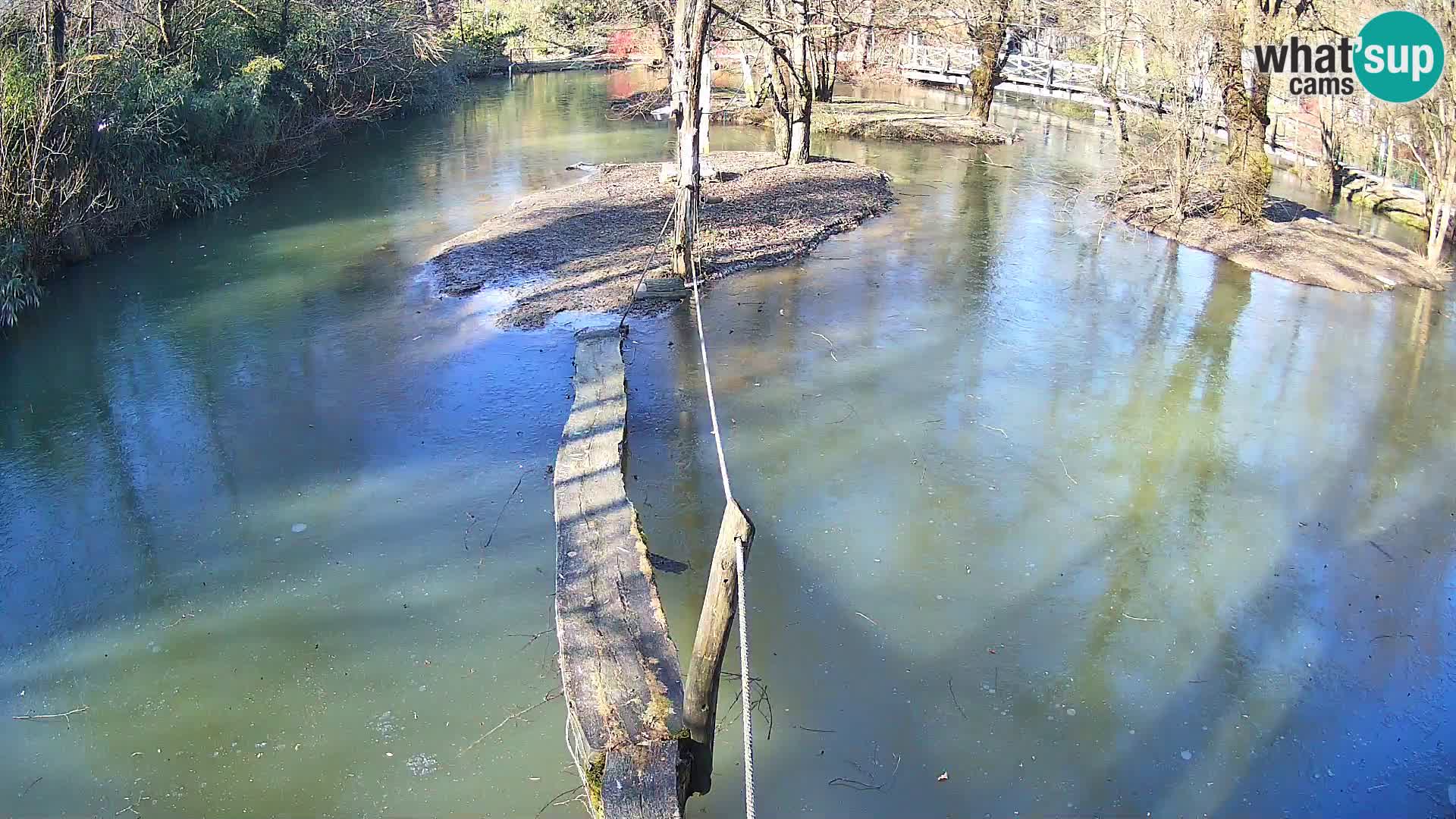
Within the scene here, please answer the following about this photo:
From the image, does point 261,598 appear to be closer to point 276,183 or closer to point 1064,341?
point 1064,341

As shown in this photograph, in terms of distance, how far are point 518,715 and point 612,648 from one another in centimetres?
66

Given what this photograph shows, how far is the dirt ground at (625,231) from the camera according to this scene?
10992 millimetres

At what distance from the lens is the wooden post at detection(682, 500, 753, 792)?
374 centimetres

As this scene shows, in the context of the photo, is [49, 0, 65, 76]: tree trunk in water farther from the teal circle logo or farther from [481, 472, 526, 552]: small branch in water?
the teal circle logo

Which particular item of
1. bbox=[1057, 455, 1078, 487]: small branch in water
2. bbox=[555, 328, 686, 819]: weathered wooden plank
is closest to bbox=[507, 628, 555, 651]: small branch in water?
bbox=[555, 328, 686, 819]: weathered wooden plank

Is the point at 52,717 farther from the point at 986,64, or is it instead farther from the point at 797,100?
the point at 986,64

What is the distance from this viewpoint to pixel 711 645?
12.8ft

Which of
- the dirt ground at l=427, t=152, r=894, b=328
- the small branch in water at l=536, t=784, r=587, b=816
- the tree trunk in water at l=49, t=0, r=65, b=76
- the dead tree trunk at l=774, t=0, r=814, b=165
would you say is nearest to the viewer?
the small branch in water at l=536, t=784, r=587, b=816

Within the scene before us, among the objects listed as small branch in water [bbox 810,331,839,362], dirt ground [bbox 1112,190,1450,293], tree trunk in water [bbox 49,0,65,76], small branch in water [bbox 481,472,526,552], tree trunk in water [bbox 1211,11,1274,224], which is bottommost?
small branch in water [bbox 481,472,526,552]

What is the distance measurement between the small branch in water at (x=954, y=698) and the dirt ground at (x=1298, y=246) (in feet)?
28.2

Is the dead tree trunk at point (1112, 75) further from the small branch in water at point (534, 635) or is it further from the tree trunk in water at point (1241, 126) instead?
the small branch in water at point (534, 635)

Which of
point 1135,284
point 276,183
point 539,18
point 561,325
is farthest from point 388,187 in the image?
point 539,18

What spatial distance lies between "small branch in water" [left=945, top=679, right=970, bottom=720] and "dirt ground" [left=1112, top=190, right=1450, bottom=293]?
28.2ft

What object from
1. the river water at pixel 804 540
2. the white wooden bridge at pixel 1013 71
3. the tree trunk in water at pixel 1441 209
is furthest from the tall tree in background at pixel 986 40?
the river water at pixel 804 540
